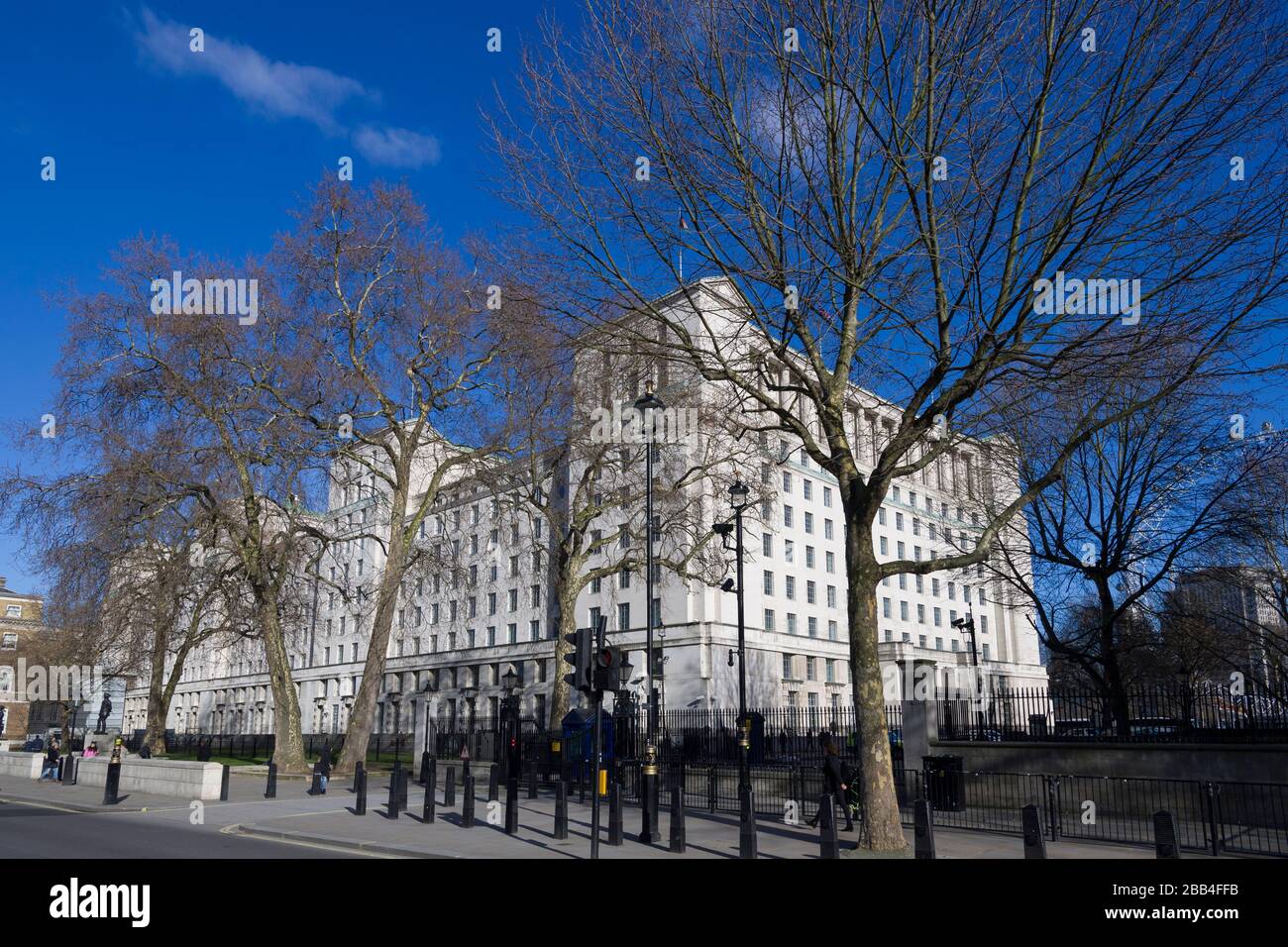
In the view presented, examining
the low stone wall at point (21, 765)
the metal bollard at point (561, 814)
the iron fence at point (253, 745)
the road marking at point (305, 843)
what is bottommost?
the iron fence at point (253, 745)

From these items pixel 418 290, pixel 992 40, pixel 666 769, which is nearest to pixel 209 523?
pixel 418 290

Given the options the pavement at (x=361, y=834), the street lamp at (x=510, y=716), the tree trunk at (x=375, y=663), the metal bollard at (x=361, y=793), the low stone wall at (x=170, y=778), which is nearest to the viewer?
the pavement at (x=361, y=834)

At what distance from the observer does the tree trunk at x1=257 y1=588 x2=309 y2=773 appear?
3148 cm

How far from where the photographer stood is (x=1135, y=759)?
18359 mm

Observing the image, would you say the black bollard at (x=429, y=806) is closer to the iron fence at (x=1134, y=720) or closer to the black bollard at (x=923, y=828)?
the black bollard at (x=923, y=828)

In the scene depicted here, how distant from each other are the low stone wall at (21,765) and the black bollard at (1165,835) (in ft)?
119

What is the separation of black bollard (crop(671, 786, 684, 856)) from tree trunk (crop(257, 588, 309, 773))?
2110 centimetres

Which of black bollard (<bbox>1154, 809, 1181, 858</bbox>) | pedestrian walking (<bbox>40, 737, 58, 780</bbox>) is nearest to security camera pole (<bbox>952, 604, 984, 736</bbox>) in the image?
black bollard (<bbox>1154, 809, 1181, 858</bbox>)

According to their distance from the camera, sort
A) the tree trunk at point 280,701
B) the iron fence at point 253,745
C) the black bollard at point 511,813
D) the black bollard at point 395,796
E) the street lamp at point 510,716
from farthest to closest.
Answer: the iron fence at point 253,745 → the tree trunk at point 280,701 → the street lamp at point 510,716 → the black bollard at point 395,796 → the black bollard at point 511,813

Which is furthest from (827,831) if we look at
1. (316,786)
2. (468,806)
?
(316,786)

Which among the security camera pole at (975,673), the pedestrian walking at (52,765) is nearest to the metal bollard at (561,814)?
the security camera pole at (975,673)

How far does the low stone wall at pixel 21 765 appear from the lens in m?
33.8

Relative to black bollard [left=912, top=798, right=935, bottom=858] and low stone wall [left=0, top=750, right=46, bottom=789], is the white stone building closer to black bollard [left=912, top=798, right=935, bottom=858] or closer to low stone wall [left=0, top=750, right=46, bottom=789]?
low stone wall [left=0, top=750, right=46, bottom=789]
